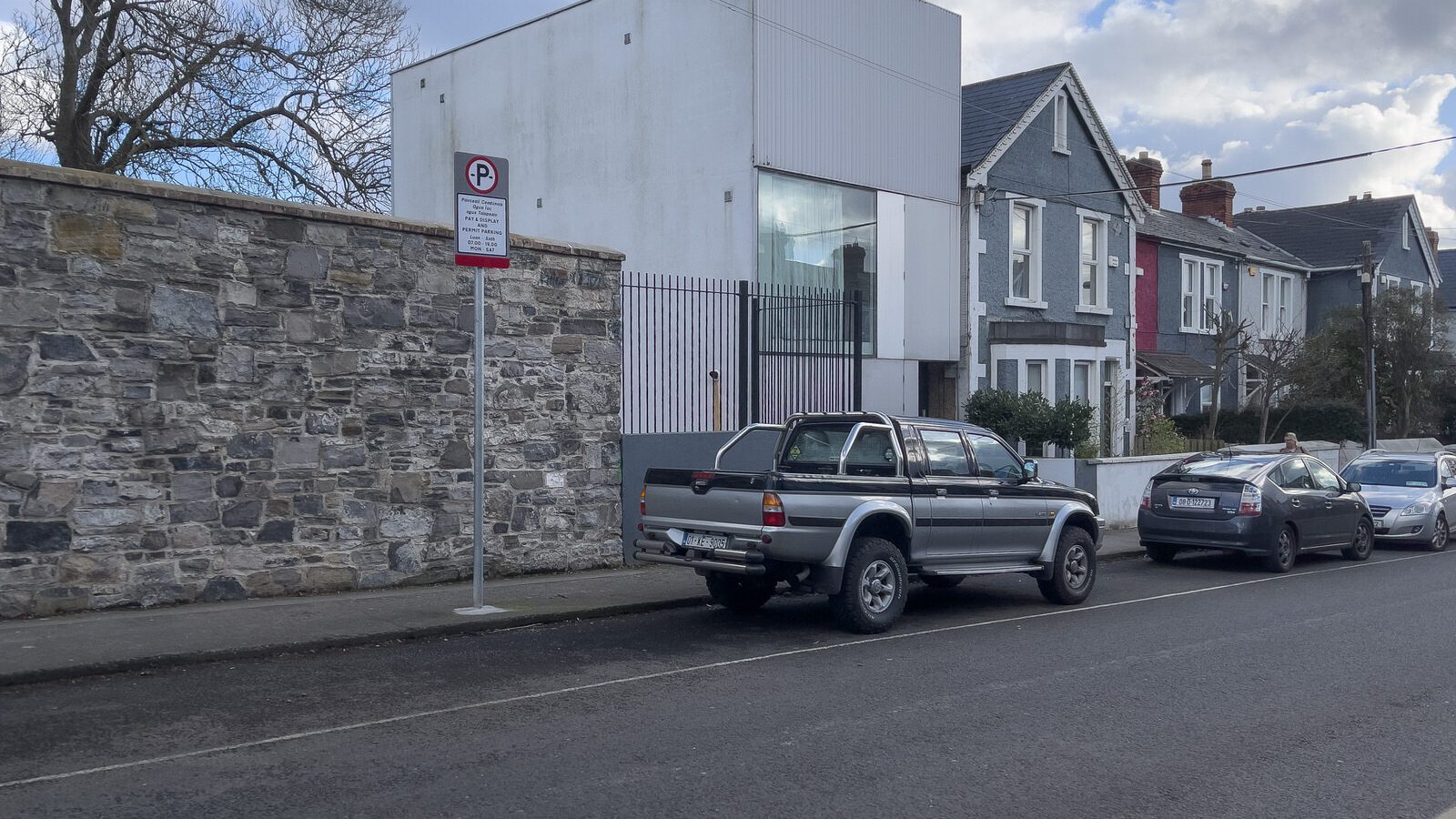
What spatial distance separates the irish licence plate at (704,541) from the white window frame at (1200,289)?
24.7m

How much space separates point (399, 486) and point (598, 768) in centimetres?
622

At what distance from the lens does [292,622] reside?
9.39 m

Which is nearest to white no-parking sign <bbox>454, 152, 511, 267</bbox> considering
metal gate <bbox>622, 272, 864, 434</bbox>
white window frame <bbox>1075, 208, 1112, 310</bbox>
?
metal gate <bbox>622, 272, 864, 434</bbox>

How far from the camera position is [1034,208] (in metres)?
22.7

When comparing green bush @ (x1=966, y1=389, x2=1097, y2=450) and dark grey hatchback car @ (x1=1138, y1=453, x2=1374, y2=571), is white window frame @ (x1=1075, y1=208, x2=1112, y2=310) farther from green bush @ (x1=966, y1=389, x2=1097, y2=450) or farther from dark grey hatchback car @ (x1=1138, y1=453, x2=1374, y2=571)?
dark grey hatchback car @ (x1=1138, y1=453, x2=1374, y2=571)

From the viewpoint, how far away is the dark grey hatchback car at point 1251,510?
48.6ft

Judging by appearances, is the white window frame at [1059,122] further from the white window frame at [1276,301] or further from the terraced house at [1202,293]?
the white window frame at [1276,301]

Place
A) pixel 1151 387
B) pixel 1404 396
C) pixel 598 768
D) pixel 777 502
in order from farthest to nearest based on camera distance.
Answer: pixel 1404 396 < pixel 1151 387 < pixel 777 502 < pixel 598 768

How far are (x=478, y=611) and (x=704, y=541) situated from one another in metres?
2.08

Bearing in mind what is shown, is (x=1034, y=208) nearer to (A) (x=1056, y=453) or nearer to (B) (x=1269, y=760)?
(A) (x=1056, y=453)

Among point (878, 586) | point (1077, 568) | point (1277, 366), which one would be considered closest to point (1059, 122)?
point (1277, 366)

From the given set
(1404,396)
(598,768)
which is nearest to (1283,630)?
(598,768)

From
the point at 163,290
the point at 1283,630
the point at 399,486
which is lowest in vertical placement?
the point at 1283,630

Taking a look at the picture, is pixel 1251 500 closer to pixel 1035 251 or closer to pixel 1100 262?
pixel 1035 251
